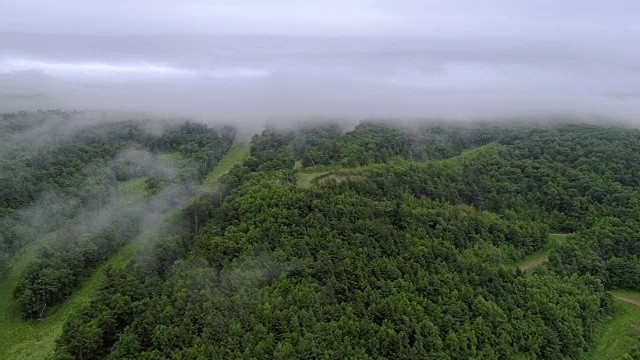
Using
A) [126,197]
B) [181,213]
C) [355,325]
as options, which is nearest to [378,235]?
[355,325]

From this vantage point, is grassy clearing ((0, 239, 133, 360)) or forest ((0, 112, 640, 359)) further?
grassy clearing ((0, 239, 133, 360))

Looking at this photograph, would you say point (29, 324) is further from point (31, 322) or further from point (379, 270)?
point (379, 270)

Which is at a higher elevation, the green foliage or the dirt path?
the green foliage

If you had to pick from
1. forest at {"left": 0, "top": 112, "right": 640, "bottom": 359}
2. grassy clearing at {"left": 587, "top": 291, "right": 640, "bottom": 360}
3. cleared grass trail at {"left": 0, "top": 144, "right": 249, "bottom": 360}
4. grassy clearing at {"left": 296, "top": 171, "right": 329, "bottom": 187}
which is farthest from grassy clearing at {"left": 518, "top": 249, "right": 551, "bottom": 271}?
cleared grass trail at {"left": 0, "top": 144, "right": 249, "bottom": 360}

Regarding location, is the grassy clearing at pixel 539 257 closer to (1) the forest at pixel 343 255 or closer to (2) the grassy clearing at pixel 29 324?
(1) the forest at pixel 343 255

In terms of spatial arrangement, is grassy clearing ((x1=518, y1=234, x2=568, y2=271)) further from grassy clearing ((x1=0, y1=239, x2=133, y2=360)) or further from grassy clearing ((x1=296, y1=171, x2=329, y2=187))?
grassy clearing ((x1=0, y1=239, x2=133, y2=360))

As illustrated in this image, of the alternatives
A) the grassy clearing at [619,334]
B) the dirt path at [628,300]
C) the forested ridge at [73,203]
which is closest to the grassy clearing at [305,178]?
the forested ridge at [73,203]
